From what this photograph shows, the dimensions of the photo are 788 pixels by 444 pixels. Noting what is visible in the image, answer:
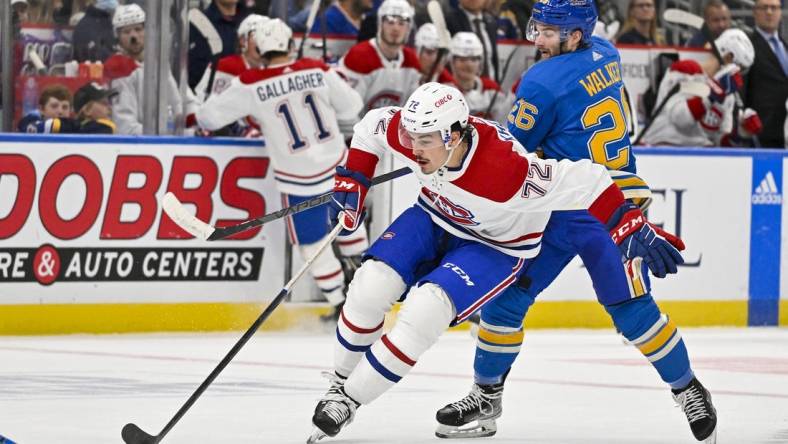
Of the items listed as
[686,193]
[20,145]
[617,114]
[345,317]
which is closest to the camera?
[345,317]

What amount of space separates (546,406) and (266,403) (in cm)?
98

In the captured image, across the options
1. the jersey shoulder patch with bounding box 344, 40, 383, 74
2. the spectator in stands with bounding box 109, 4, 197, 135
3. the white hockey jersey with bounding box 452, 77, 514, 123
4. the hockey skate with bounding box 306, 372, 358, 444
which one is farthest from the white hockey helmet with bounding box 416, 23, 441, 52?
the hockey skate with bounding box 306, 372, 358, 444

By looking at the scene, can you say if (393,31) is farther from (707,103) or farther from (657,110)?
(707,103)

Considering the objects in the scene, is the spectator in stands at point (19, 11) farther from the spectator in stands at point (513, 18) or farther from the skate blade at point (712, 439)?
the skate blade at point (712, 439)

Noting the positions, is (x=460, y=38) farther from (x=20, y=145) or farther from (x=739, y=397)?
(x=739, y=397)

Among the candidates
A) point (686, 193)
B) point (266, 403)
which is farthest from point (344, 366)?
point (686, 193)

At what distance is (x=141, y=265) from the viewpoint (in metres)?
8.62

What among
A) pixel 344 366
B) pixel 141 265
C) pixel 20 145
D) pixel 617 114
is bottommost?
pixel 141 265

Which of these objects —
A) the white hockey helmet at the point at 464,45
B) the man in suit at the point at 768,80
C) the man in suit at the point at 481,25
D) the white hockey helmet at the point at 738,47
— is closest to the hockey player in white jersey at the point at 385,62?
the white hockey helmet at the point at 464,45

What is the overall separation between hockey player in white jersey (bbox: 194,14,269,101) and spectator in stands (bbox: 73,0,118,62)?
77 centimetres

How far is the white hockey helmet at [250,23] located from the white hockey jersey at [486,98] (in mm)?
1319

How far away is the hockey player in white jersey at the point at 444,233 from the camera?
4875 mm

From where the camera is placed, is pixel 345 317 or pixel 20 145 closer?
pixel 345 317

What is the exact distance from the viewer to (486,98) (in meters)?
9.97
